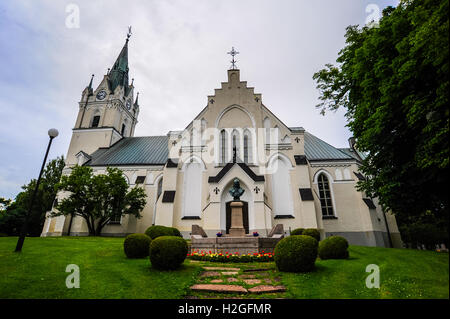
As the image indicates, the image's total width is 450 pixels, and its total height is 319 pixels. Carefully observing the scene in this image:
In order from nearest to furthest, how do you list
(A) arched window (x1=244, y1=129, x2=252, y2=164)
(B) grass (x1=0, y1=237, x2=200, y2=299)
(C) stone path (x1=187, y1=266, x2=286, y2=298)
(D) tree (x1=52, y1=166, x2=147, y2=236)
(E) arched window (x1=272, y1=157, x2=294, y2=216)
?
(B) grass (x1=0, y1=237, x2=200, y2=299)
(C) stone path (x1=187, y1=266, x2=286, y2=298)
(D) tree (x1=52, y1=166, x2=147, y2=236)
(E) arched window (x1=272, y1=157, x2=294, y2=216)
(A) arched window (x1=244, y1=129, x2=252, y2=164)

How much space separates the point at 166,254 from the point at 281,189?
15295 mm

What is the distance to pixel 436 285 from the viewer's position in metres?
2.31

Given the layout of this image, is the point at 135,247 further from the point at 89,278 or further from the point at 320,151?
the point at 320,151

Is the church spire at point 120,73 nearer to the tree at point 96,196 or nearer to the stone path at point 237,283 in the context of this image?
the tree at point 96,196

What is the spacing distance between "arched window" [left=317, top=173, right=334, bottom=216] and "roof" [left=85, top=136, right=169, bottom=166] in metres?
18.3

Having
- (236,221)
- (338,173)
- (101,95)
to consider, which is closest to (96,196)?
(236,221)

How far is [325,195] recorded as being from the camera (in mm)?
23594

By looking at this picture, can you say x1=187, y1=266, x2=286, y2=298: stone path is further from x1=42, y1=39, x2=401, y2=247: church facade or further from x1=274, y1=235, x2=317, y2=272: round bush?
x1=42, y1=39, x2=401, y2=247: church facade

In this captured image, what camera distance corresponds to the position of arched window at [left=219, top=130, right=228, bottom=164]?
2271 centimetres

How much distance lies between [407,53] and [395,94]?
1529 millimetres

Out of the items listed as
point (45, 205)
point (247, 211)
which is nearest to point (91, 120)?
point (45, 205)

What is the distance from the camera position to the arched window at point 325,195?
23.2 metres

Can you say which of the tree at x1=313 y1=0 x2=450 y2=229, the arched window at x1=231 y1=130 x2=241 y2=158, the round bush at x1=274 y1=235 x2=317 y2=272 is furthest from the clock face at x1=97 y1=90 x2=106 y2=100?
the round bush at x1=274 y1=235 x2=317 y2=272

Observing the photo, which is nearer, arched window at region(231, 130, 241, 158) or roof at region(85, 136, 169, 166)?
arched window at region(231, 130, 241, 158)
